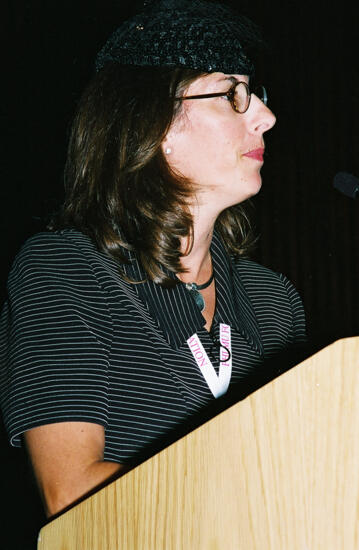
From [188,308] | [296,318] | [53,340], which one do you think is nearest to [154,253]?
[188,308]

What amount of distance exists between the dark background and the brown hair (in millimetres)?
897

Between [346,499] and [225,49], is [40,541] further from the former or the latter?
[225,49]

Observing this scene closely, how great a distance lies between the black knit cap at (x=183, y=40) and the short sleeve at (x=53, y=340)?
48cm

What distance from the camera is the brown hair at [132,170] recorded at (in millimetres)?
1354

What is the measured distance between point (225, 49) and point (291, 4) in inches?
66.1

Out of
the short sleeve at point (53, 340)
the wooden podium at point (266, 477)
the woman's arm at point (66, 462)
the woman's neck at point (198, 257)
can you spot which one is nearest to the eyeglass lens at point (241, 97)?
the woman's neck at point (198, 257)

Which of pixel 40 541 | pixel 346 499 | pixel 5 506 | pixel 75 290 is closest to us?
pixel 346 499

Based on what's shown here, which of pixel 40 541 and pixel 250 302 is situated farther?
pixel 250 302

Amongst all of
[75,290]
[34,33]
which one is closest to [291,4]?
[34,33]

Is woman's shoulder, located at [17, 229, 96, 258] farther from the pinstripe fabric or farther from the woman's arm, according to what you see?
the woman's arm

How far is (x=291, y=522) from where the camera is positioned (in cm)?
60

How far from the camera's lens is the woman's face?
1367 millimetres

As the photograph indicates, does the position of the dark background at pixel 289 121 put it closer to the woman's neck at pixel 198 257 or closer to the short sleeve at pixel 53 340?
the woman's neck at pixel 198 257

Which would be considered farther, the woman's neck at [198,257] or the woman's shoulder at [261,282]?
the woman's shoulder at [261,282]
